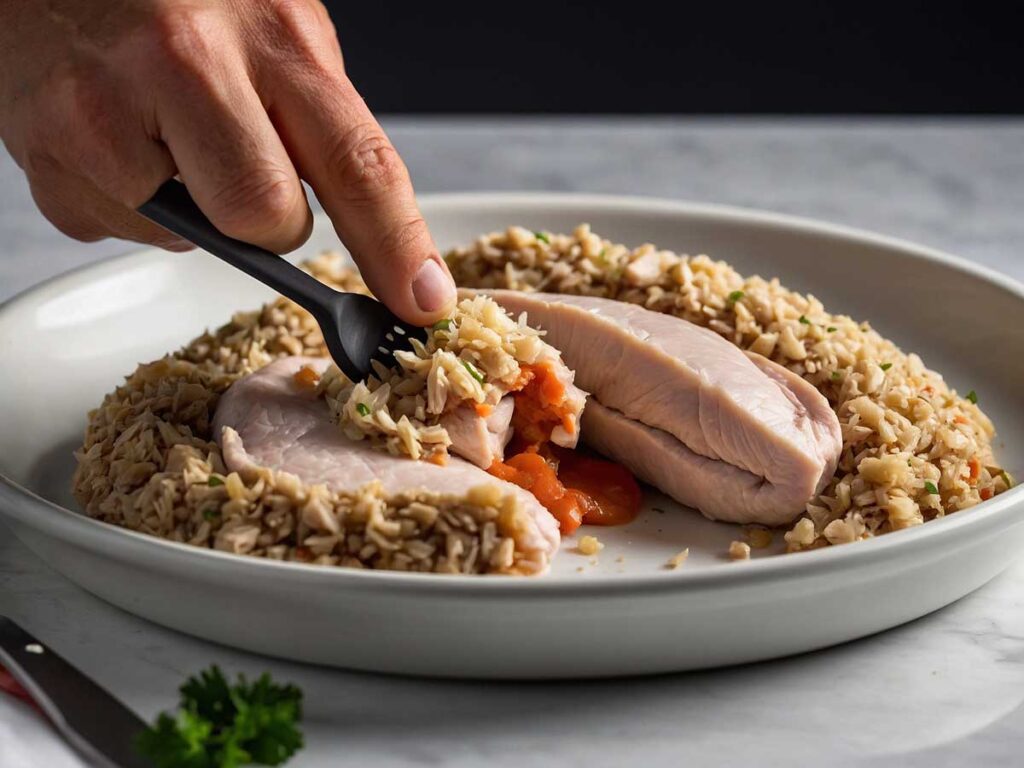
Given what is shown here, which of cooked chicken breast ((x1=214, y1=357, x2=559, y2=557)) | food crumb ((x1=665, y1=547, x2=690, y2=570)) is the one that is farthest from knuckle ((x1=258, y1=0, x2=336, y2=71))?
food crumb ((x1=665, y1=547, x2=690, y2=570))

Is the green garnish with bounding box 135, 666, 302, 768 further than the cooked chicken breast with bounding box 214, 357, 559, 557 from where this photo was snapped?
No

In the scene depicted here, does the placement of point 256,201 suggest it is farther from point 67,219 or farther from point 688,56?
point 688,56

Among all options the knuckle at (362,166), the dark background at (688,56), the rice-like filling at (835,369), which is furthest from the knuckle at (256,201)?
the dark background at (688,56)

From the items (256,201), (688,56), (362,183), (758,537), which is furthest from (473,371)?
(688,56)

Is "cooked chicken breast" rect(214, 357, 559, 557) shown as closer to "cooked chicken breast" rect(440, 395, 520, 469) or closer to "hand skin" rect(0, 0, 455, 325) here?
"cooked chicken breast" rect(440, 395, 520, 469)

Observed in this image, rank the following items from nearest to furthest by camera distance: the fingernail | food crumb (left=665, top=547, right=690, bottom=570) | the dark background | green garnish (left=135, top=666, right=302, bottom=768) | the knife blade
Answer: green garnish (left=135, top=666, right=302, bottom=768) < the knife blade < food crumb (left=665, top=547, right=690, bottom=570) < the fingernail < the dark background

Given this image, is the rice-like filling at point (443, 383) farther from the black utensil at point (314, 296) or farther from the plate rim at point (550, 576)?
the plate rim at point (550, 576)

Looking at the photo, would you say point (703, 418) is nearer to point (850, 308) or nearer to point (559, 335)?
point (559, 335)
